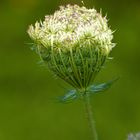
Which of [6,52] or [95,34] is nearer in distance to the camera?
[95,34]

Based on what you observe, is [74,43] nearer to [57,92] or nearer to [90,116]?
[90,116]

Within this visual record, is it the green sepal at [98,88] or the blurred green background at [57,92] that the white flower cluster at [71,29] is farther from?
the blurred green background at [57,92]

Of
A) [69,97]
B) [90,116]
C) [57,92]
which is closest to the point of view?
[90,116]

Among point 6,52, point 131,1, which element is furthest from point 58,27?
point 131,1

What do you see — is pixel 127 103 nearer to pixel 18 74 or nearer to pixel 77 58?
pixel 18 74

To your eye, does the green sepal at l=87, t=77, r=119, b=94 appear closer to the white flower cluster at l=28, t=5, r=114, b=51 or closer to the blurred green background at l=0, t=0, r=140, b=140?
the white flower cluster at l=28, t=5, r=114, b=51

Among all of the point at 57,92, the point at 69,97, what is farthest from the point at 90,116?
the point at 57,92
